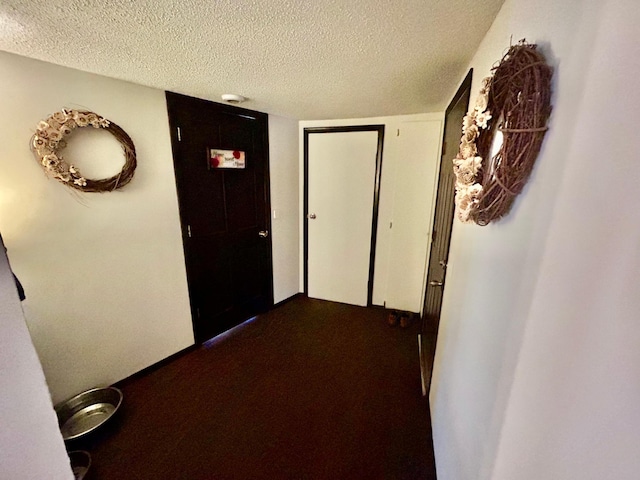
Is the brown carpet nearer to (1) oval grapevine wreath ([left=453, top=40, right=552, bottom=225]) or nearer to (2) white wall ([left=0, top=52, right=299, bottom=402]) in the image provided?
(2) white wall ([left=0, top=52, right=299, bottom=402])

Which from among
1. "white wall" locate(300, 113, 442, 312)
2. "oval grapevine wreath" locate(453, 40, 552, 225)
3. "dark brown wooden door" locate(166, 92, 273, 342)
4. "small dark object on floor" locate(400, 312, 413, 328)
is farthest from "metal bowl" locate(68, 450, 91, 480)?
"white wall" locate(300, 113, 442, 312)

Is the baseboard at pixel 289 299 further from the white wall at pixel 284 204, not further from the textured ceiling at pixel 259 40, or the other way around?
the textured ceiling at pixel 259 40

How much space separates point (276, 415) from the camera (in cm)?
168

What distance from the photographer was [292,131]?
283cm

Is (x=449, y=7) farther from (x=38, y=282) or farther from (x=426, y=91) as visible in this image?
(x=38, y=282)

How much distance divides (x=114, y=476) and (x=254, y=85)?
2.41 metres

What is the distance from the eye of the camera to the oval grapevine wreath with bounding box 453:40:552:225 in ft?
1.87

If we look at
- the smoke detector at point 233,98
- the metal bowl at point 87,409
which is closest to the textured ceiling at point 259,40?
the smoke detector at point 233,98

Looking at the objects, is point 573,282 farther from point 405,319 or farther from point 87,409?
point 87,409

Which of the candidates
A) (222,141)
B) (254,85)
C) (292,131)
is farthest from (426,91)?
(222,141)

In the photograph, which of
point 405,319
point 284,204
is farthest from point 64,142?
point 405,319

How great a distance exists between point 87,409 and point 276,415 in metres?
1.24

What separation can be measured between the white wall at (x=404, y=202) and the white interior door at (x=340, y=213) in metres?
0.13

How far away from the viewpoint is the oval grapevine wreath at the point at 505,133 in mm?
569
